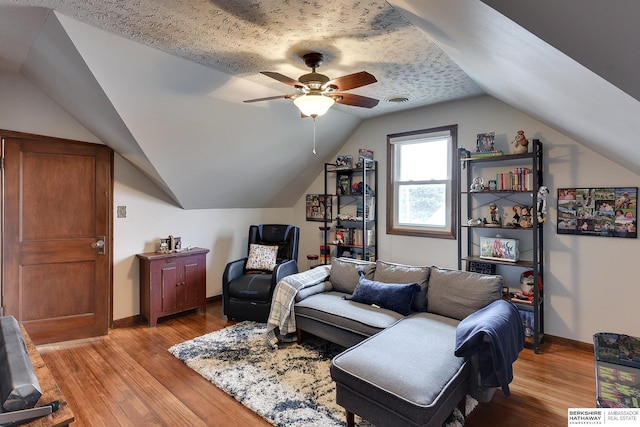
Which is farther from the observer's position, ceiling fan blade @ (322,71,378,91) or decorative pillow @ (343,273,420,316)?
decorative pillow @ (343,273,420,316)

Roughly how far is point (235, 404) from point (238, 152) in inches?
106

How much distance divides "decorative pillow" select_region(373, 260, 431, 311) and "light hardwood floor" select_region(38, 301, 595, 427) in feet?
2.80

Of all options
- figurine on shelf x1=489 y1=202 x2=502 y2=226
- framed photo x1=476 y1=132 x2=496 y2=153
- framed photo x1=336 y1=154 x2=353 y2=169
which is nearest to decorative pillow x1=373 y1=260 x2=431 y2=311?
figurine on shelf x1=489 y1=202 x2=502 y2=226

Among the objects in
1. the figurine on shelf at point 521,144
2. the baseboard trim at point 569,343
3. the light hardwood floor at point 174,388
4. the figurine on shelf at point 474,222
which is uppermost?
the figurine on shelf at point 521,144

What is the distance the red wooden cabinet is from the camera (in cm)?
371

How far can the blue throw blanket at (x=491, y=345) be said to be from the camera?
73.5 inches

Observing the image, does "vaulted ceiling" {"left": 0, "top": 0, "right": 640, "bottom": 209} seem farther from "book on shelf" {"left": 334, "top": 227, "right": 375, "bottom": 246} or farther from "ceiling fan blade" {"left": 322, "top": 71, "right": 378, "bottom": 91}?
"book on shelf" {"left": 334, "top": 227, "right": 375, "bottom": 246}

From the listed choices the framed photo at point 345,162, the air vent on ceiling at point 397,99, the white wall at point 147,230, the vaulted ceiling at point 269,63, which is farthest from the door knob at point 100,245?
the air vent on ceiling at point 397,99

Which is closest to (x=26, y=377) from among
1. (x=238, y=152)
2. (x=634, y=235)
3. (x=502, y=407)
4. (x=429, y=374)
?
(x=429, y=374)

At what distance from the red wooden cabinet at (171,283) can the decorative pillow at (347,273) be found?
1817mm

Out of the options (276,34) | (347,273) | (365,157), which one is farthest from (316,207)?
(276,34)

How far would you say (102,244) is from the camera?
346 centimetres

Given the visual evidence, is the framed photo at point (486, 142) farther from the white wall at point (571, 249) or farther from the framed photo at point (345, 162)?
the framed photo at point (345, 162)

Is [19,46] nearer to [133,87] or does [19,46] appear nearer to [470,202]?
[133,87]
